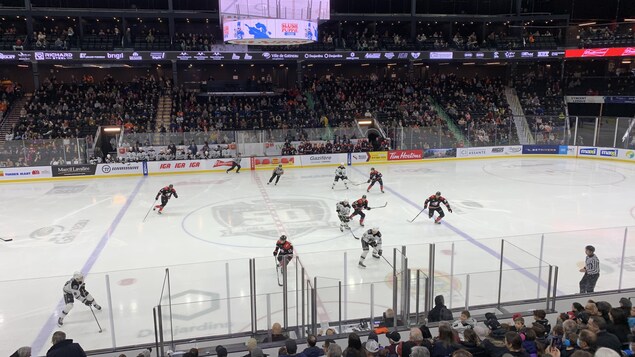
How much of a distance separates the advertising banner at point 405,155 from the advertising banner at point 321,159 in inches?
A: 102

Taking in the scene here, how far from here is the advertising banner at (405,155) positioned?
25938mm

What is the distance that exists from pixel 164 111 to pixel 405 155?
14.2 meters

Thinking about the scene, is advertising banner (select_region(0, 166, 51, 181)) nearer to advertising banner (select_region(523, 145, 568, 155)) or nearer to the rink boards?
the rink boards

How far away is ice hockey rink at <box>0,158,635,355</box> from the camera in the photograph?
21.6 feet

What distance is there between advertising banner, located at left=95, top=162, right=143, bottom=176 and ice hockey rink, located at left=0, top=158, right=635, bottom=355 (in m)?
1.05

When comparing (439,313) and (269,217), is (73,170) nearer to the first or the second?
(269,217)

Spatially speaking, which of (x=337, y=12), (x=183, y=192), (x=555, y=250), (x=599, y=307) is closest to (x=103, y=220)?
(x=183, y=192)

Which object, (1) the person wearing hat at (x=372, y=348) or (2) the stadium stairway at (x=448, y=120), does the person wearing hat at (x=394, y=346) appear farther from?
(2) the stadium stairway at (x=448, y=120)

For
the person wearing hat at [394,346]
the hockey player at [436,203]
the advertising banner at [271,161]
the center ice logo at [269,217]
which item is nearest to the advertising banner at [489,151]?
the advertising banner at [271,161]

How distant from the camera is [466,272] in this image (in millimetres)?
7395

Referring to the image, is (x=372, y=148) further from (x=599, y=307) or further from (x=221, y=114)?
(x=599, y=307)

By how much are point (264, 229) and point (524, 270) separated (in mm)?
7895

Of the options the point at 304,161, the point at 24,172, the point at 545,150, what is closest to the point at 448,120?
the point at 545,150

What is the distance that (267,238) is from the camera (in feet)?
42.4
